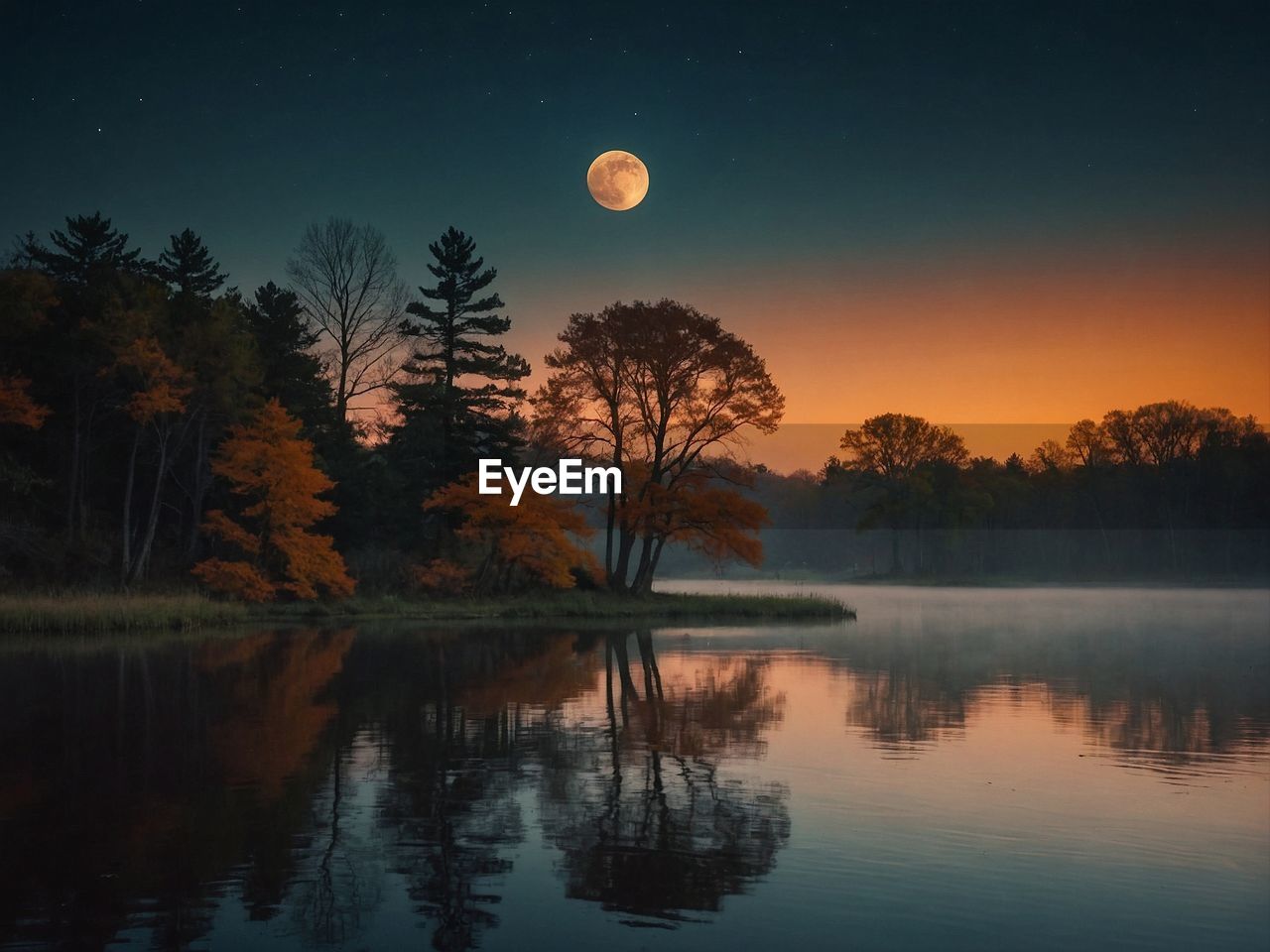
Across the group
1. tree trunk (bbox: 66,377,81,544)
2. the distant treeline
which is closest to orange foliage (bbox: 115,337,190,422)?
tree trunk (bbox: 66,377,81,544)

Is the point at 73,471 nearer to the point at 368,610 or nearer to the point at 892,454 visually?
the point at 368,610

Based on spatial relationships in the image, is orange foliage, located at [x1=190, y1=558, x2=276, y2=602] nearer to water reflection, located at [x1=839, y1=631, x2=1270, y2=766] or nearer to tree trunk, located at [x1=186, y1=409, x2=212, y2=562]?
tree trunk, located at [x1=186, y1=409, x2=212, y2=562]

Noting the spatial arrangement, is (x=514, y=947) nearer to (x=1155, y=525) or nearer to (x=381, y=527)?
(x=381, y=527)

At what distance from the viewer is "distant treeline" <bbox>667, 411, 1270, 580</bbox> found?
110m

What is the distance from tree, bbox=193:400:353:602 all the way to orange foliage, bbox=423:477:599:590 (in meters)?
6.78

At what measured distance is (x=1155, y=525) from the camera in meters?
116

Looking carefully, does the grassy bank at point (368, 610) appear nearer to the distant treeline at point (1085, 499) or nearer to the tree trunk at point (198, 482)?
the tree trunk at point (198, 482)

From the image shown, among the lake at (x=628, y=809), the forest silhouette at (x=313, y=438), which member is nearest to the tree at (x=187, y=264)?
the forest silhouette at (x=313, y=438)

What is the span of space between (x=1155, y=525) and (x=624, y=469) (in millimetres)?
77622

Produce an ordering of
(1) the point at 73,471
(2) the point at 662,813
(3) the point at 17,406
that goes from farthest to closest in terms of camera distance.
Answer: (1) the point at 73,471 → (3) the point at 17,406 → (2) the point at 662,813

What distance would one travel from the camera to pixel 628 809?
43.1ft

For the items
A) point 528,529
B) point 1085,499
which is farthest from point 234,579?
point 1085,499

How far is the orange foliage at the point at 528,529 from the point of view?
57594 mm

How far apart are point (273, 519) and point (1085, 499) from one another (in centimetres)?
9573
